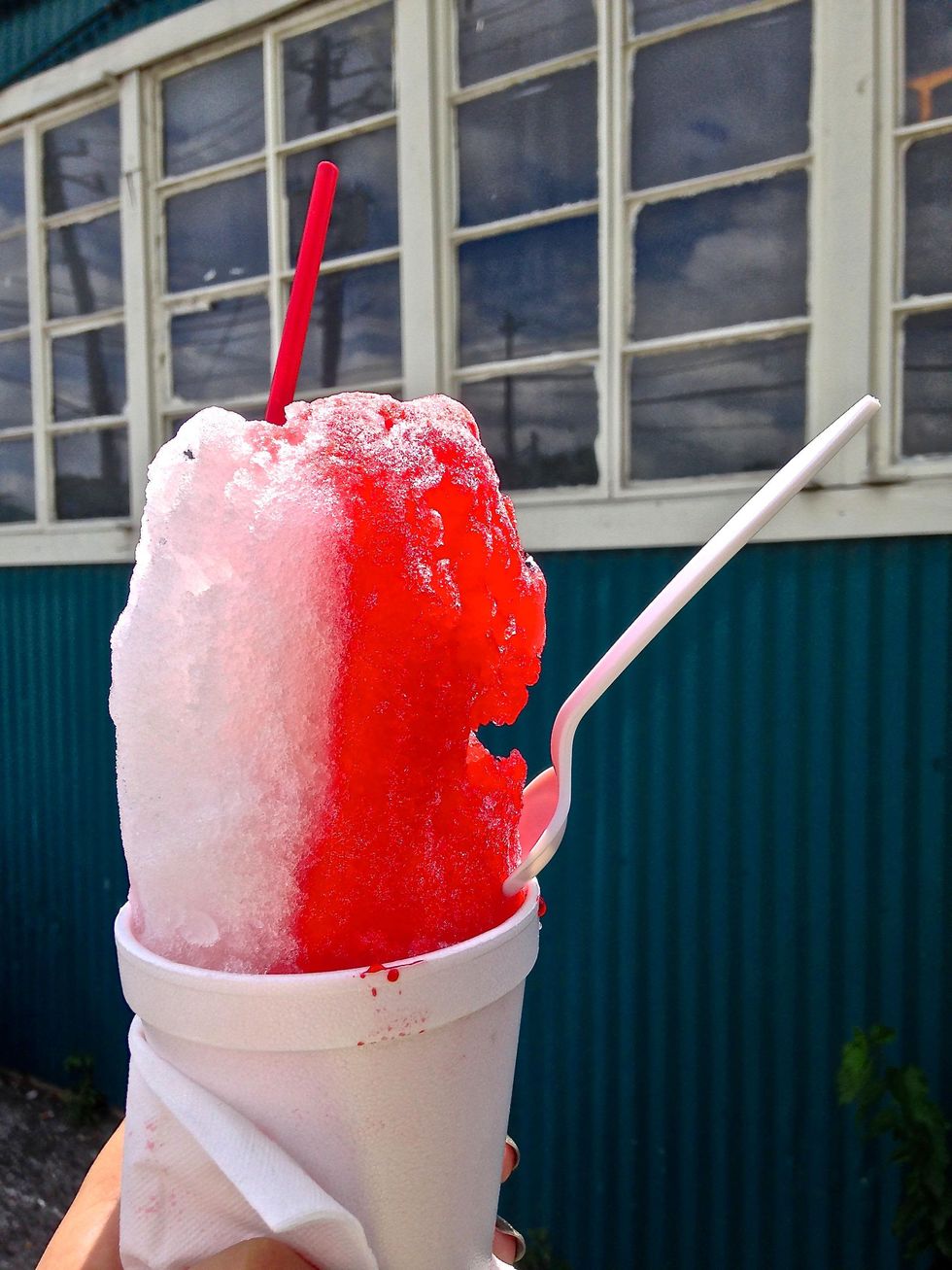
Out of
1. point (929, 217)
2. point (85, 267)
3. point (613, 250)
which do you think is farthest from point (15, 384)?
point (929, 217)

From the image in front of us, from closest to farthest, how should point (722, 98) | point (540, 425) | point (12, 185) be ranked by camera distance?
point (722, 98)
point (540, 425)
point (12, 185)

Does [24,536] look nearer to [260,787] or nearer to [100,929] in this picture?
[100,929]

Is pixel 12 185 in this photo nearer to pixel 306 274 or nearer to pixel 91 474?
pixel 91 474

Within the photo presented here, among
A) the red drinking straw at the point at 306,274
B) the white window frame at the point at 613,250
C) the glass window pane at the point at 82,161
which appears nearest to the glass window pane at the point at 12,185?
the glass window pane at the point at 82,161

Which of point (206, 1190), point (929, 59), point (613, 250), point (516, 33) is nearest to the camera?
point (206, 1190)

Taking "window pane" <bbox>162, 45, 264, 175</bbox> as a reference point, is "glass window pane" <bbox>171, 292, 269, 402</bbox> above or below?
below

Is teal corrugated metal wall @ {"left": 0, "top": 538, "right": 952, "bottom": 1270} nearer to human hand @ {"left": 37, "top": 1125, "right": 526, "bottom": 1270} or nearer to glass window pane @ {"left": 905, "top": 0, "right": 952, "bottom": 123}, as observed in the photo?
glass window pane @ {"left": 905, "top": 0, "right": 952, "bottom": 123}

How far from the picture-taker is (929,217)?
86.3 inches

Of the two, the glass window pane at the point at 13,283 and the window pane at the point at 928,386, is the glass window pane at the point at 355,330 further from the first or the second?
the glass window pane at the point at 13,283

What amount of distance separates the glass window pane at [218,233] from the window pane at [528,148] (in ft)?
2.90

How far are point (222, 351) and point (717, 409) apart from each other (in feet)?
6.29

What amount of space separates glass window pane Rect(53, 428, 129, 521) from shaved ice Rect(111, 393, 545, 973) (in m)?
3.27

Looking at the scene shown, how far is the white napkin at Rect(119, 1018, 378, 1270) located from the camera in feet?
2.39

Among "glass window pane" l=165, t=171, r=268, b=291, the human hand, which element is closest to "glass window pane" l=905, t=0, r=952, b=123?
"glass window pane" l=165, t=171, r=268, b=291
